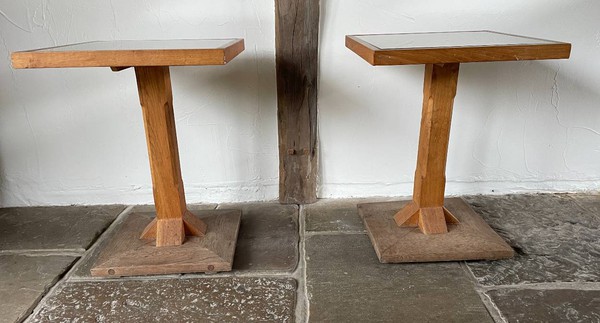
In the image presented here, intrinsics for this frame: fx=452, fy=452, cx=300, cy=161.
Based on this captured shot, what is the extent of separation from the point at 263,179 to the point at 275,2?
95 centimetres

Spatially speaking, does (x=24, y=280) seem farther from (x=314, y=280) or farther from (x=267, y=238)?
(x=314, y=280)

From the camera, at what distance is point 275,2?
2.22 m

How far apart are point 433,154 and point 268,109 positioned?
2.99ft

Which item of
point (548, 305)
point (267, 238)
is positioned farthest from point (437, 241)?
point (267, 238)

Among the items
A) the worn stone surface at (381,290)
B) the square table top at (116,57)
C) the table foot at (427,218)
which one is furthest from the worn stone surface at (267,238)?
the square table top at (116,57)

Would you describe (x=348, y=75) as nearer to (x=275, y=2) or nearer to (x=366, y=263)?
(x=275, y=2)

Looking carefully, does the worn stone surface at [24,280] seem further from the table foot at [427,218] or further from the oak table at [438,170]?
the table foot at [427,218]

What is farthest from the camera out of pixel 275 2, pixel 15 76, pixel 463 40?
pixel 15 76

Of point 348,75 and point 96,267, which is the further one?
point 348,75

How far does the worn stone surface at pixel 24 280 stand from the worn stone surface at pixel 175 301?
0.08 m

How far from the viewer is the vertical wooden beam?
2.24 m

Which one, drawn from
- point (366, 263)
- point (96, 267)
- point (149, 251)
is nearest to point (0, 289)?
point (96, 267)

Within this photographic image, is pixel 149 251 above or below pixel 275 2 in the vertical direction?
below

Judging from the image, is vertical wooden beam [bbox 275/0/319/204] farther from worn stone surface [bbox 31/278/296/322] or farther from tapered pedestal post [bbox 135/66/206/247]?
worn stone surface [bbox 31/278/296/322]
